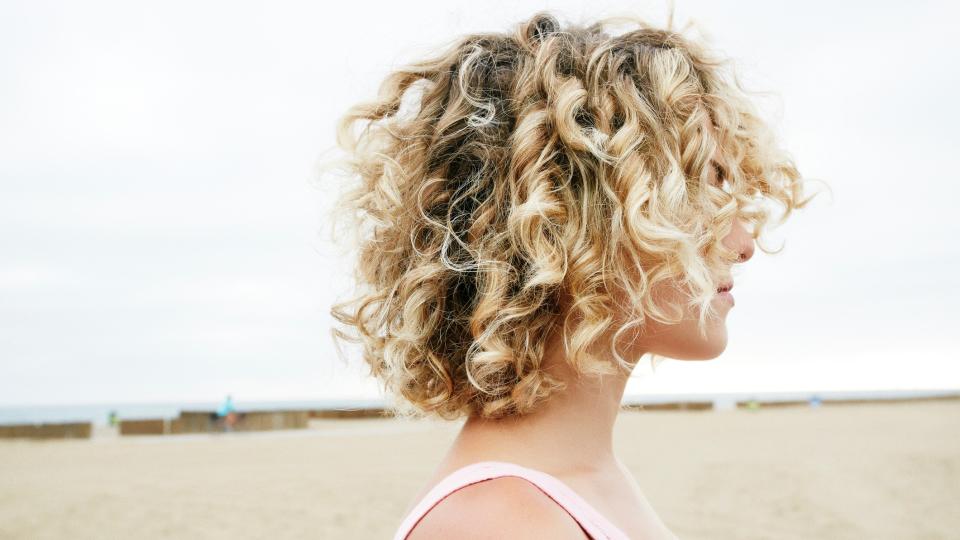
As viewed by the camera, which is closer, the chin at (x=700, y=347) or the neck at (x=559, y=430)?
the neck at (x=559, y=430)

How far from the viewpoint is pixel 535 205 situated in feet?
5.11

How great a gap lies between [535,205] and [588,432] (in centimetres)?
52

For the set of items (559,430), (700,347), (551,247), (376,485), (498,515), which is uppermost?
(551,247)

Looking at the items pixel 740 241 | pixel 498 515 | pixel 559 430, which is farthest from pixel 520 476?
pixel 740 241

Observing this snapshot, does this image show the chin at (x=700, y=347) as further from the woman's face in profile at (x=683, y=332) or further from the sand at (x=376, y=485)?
the sand at (x=376, y=485)

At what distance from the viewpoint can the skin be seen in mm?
1599

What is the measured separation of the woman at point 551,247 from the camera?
159 centimetres

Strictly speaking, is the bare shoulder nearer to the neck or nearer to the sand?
the neck

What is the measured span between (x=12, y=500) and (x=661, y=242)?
13276 mm

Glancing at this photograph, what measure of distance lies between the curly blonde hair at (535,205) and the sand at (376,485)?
4.91 meters

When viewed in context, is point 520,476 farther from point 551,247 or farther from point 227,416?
point 227,416

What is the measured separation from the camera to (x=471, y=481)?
1.42 m

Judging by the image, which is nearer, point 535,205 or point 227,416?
point 535,205

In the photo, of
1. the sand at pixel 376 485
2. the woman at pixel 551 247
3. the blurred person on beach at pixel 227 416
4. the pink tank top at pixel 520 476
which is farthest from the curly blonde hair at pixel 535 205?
the blurred person on beach at pixel 227 416
